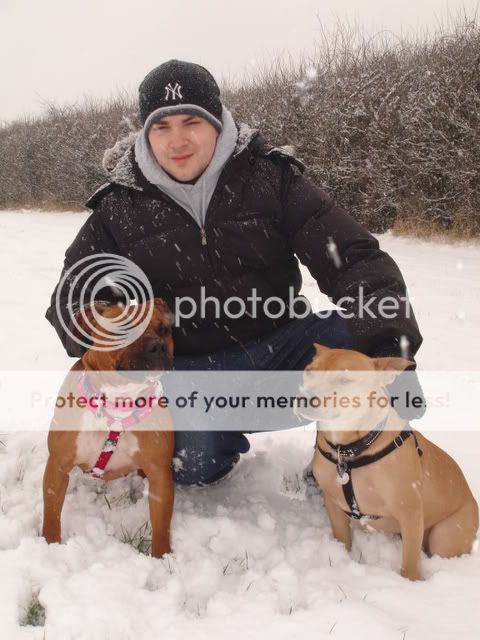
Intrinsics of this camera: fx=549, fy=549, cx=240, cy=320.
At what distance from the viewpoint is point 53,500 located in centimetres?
242

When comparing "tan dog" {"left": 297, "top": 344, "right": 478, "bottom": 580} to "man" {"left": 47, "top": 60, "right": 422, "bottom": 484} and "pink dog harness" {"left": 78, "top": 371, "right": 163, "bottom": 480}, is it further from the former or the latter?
"pink dog harness" {"left": 78, "top": 371, "right": 163, "bottom": 480}

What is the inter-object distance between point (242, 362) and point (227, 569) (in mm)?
1170

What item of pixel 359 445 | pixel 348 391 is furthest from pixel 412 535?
pixel 348 391

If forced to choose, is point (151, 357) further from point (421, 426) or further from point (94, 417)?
point (421, 426)

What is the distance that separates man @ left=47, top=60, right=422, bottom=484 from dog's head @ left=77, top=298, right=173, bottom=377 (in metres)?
0.34

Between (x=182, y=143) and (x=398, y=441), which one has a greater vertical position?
(x=182, y=143)

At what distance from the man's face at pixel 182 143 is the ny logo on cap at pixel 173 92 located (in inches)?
3.7

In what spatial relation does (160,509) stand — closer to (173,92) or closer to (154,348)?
(154,348)

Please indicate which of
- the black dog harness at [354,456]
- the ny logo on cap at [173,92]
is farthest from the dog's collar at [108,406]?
the ny logo on cap at [173,92]

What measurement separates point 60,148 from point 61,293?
18432 mm

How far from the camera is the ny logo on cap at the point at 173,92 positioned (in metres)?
2.88

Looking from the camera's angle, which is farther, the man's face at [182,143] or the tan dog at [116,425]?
the man's face at [182,143]

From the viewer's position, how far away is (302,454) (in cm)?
346

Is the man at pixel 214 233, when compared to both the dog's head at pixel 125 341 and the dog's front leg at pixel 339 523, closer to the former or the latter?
the dog's head at pixel 125 341
